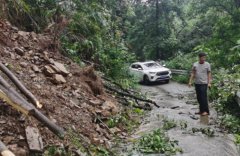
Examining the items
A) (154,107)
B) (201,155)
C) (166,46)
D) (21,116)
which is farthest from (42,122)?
(166,46)

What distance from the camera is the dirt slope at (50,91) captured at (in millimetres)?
6477

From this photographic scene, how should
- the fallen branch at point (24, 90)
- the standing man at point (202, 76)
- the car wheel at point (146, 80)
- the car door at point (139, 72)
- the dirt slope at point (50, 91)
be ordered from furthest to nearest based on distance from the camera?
the car door at point (139, 72)
the car wheel at point (146, 80)
the standing man at point (202, 76)
the fallen branch at point (24, 90)
the dirt slope at point (50, 91)

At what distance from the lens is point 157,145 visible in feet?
24.8

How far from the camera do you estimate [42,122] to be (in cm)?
646

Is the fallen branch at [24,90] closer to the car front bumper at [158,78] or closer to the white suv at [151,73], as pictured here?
the white suv at [151,73]

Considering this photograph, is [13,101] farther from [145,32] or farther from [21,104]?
[145,32]

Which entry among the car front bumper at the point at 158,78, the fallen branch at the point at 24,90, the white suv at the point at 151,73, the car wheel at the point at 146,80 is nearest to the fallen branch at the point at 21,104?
the fallen branch at the point at 24,90

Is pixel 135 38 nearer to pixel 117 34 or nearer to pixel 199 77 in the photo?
pixel 117 34

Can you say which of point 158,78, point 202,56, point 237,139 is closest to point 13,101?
point 237,139

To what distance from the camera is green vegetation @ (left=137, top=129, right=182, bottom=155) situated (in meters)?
7.43

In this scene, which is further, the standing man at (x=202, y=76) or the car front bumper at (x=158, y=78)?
the car front bumper at (x=158, y=78)

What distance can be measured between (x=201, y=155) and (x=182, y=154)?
0.35 meters

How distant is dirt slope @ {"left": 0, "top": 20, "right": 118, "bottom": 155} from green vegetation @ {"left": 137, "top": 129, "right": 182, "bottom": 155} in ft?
2.45

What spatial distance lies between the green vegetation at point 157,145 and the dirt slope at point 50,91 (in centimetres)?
75
